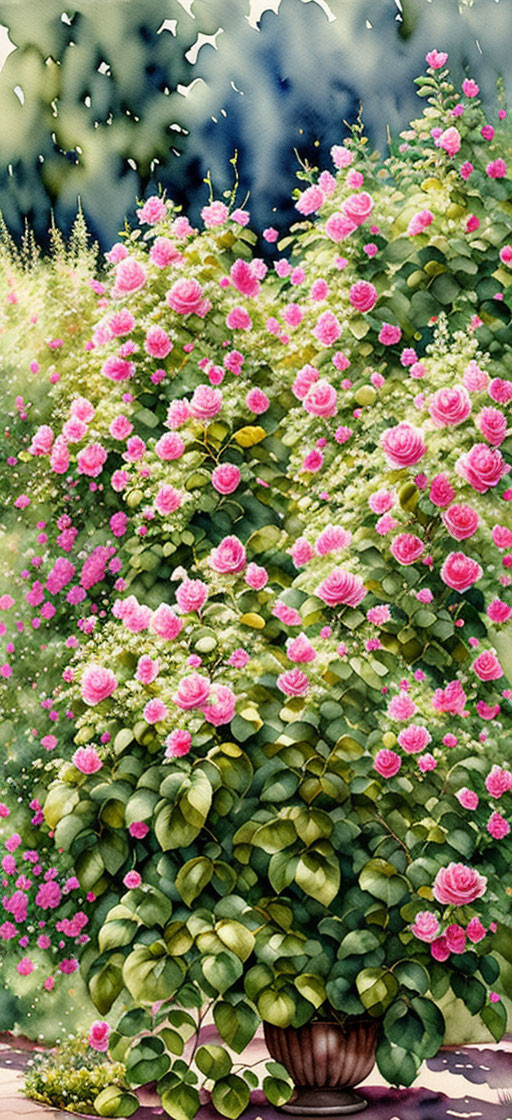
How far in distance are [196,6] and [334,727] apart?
2.39m

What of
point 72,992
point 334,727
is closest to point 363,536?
point 334,727

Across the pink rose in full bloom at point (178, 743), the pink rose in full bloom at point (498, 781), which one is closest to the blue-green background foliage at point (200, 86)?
the pink rose in full bloom at point (178, 743)

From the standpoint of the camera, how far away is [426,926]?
3459 mm

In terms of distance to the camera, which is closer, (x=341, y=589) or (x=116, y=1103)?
(x=341, y=589)

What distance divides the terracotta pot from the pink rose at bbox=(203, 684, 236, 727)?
3.32ft

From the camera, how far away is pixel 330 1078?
3.79m

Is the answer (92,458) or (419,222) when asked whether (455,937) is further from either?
(419,222)

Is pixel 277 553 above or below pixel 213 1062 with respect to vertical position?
above

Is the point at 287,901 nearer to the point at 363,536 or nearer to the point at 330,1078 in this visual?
the point at 330,1078

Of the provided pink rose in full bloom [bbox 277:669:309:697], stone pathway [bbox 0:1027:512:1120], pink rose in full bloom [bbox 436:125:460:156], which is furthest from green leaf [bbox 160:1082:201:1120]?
pink rose in full bloom [bbox 436:125:460:156]

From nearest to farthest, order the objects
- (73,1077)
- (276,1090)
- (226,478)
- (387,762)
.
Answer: (387,762)
(276,1090)
(226,478)
(73,1077)

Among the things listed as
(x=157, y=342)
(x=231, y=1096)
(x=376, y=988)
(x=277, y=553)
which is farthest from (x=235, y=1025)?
(x=157, y=342)

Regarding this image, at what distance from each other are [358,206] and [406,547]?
1065 millimetres

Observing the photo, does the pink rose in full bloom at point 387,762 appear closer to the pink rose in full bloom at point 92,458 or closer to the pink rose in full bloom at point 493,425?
the pink rose in full bloom at point 493,425
